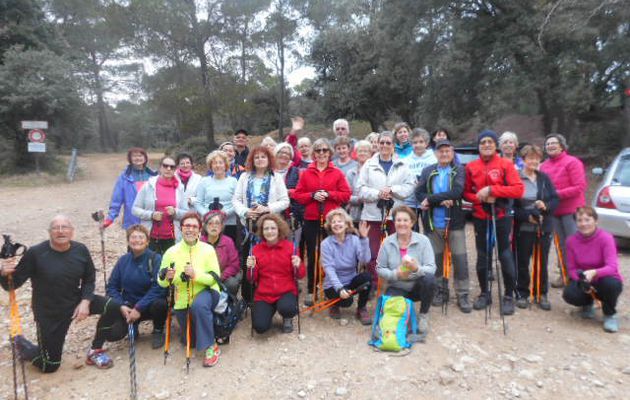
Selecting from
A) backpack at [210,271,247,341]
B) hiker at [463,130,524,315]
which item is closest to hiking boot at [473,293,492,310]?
hiker at [463,130,524,315]

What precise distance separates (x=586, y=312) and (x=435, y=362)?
202 cm

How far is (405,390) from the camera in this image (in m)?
3.37

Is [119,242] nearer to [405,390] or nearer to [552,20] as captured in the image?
[405,390]

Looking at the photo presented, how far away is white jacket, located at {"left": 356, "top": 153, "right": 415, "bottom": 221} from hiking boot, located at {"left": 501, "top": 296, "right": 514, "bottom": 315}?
5.11 ft

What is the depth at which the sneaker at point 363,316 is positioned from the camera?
451cm

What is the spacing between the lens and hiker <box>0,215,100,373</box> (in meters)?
3.81

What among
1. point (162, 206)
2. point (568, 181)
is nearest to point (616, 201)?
point (568, 181)

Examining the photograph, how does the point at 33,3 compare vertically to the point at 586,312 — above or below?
above

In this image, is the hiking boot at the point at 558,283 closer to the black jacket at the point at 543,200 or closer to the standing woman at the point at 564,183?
the standing woman at the point at 564,183

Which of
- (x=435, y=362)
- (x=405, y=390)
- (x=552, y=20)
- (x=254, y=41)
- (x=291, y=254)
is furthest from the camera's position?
(x=254, y=41)

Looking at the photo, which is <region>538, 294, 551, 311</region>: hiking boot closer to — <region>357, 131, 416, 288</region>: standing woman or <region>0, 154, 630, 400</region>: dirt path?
<region>0, 154, 630, 400</region>: dirt path

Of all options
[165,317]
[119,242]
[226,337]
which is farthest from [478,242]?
[119,242]

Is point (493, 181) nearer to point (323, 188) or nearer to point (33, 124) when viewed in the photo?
point (323, 188)

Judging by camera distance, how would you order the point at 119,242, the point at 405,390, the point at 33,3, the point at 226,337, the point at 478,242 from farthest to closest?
the point at 33,3
the point at 119,242
the point at 478,242
the point at 226,337
the point at 405,390
